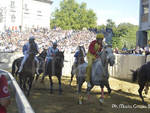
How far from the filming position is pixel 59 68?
11391mm

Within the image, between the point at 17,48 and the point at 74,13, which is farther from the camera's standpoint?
the point at 74,13

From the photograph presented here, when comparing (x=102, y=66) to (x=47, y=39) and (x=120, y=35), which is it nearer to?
(x=47, y=39)

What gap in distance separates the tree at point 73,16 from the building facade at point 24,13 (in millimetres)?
4662

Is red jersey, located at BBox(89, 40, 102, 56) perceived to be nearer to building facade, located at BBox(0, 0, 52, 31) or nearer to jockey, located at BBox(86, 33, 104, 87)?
jockey, located at BBox(86, 33, 104, 87)

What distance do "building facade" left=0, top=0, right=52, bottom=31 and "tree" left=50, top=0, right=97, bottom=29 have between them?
466cm

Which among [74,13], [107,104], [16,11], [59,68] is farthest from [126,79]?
[74,13]

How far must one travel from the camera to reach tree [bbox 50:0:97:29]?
6762 cm

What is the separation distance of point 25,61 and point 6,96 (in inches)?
298

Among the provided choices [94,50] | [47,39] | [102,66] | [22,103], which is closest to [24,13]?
[47,39]

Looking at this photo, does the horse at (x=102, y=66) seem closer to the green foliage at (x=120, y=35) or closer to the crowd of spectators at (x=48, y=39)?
the crowd of spectators at (x=48, y=39)

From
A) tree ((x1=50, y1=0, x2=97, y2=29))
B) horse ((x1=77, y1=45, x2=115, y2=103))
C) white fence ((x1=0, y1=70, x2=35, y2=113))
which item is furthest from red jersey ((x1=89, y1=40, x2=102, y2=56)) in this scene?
tree ((x1=50, y1=0, x2=97, y2=29))

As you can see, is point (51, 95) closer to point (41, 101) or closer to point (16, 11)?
point (41, 101)

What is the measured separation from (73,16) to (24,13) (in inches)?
625

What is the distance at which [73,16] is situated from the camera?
227 ft
